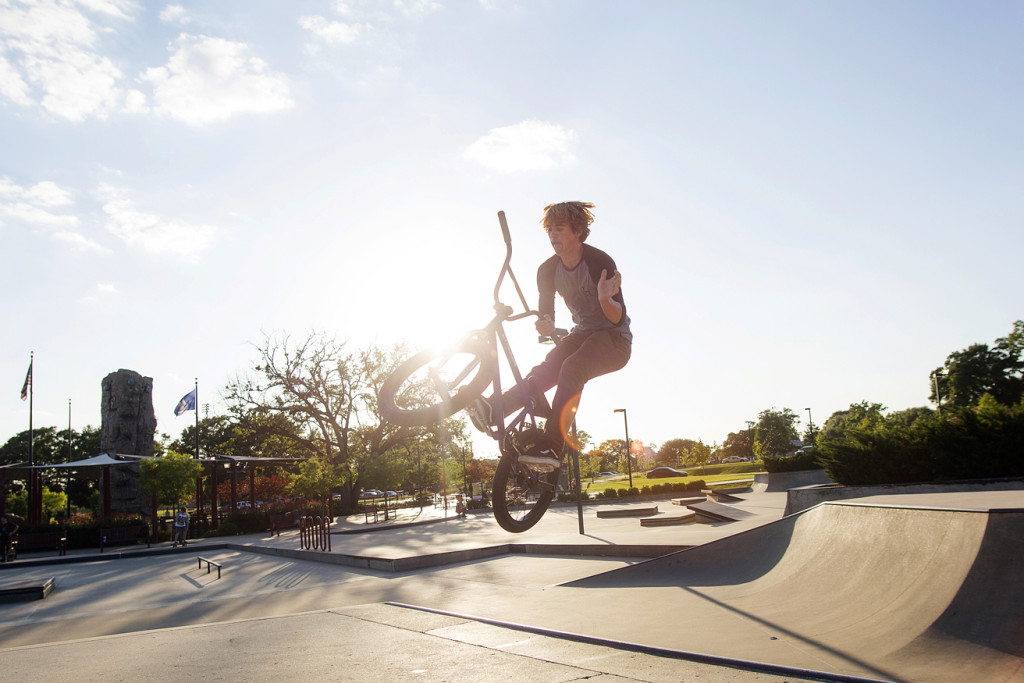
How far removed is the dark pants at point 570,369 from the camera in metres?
4.70

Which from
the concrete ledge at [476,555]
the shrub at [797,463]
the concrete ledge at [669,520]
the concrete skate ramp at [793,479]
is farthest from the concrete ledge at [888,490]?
the shrub at [797,463]

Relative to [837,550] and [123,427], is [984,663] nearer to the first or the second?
[837,550]

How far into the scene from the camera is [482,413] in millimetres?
4785

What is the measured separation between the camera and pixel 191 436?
10612cm

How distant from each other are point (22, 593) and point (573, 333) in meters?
21.0

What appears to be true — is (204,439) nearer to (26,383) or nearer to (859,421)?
(26,383)

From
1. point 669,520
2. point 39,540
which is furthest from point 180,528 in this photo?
point 669,520

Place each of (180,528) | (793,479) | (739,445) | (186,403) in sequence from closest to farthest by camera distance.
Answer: (180,528)
(793,479)
(186,403)
(739,445)

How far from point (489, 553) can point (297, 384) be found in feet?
111

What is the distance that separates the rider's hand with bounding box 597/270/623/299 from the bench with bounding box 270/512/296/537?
3957 centimetres

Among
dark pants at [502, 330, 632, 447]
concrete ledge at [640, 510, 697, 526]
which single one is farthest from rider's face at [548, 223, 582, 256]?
concrete ledge at [640, 510, 697, 526]

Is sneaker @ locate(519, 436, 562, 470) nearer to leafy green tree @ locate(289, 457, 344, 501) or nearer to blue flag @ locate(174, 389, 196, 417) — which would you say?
leafy green tree @ locate(289, 457, 344, 501)

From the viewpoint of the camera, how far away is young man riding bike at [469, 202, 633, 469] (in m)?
4.70

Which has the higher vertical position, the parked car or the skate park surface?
the skate park surface
